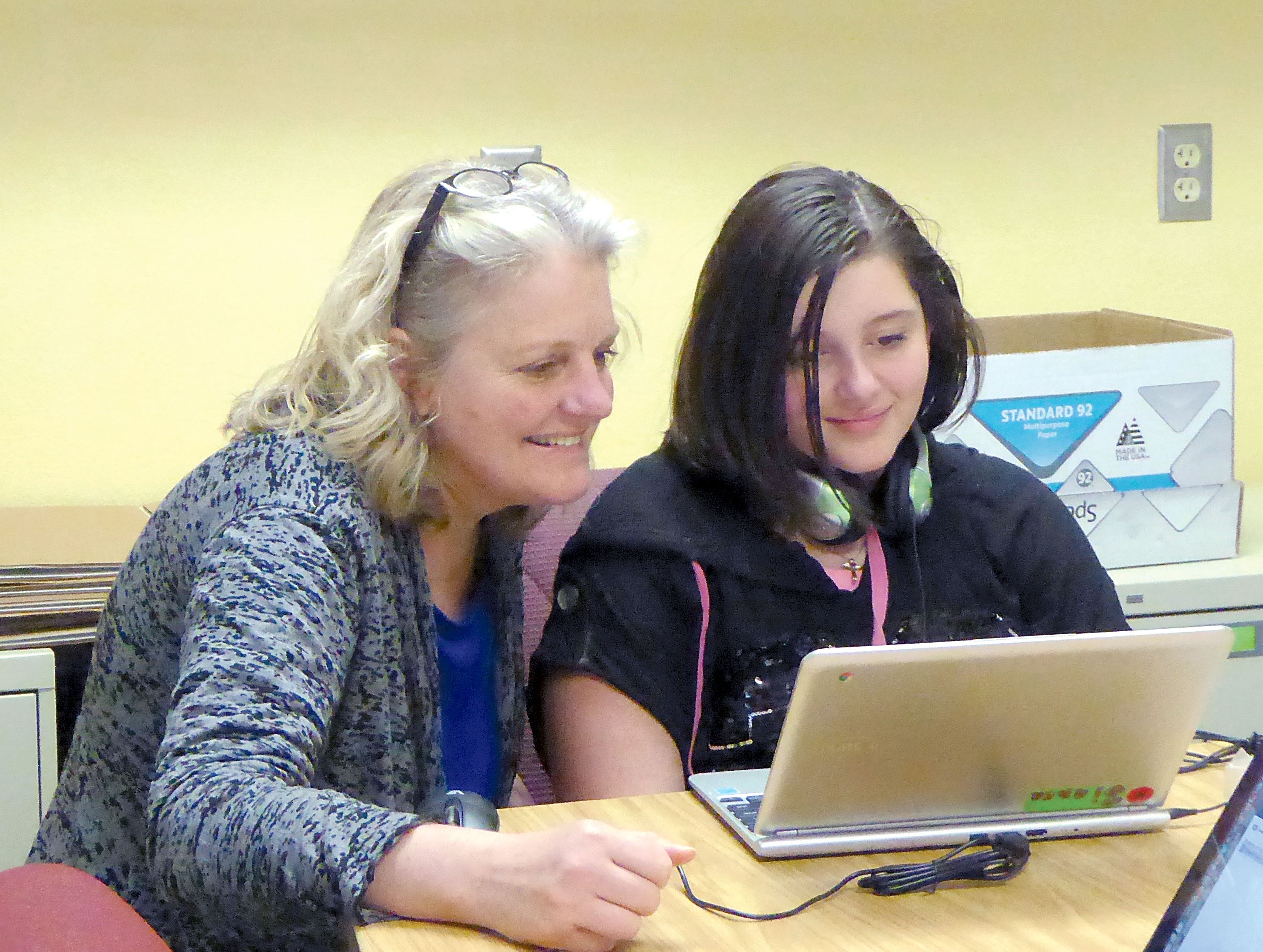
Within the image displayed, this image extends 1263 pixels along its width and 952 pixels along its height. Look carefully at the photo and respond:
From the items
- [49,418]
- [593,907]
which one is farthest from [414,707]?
[49,418]

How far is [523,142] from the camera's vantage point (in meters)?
2.03

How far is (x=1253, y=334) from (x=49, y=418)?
192cm

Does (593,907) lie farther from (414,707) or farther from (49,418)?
(49,418)

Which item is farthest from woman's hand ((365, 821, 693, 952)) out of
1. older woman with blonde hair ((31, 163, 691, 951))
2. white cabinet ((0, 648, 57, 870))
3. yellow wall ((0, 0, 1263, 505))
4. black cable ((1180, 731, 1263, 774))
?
yellow wall ((0, 0, 1263, 505))

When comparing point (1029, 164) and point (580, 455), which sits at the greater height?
point (1029, 164)

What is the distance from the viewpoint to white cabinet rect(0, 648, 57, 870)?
1.57 m

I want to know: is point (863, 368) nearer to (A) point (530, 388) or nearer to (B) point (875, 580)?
(B) point (875, 580)

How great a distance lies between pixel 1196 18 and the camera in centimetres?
226

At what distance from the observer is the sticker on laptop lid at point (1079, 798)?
1.00 meters

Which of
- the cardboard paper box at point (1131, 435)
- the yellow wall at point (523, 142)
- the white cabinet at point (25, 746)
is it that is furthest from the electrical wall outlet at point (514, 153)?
the white cabinet at point (25, 746)

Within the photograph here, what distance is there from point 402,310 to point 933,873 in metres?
0.63

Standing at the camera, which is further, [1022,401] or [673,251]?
[673,251]

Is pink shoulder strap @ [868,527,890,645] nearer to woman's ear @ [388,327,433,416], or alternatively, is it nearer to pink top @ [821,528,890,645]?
pink top @ [821,528,890,645]

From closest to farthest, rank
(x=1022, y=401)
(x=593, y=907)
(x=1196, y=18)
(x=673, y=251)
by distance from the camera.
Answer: (x=593, y=907), (x=1022, y=401), (x=673, y=251), (x=1196, y=18)
